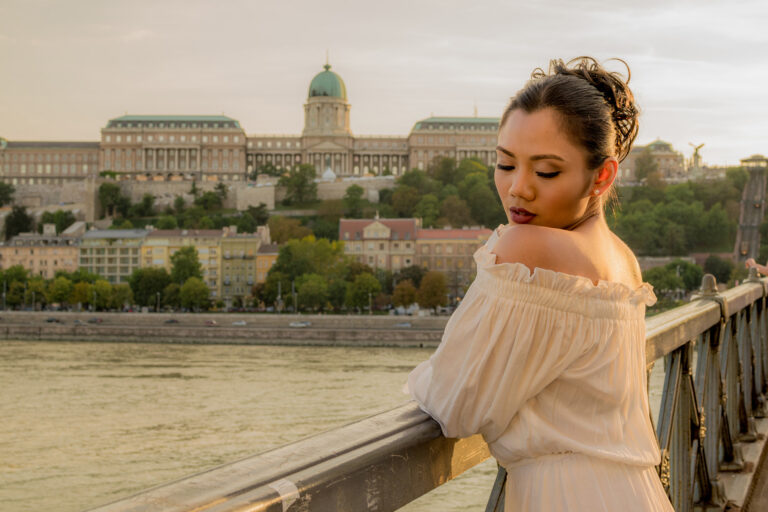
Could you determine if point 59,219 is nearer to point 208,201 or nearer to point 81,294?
point 208,201

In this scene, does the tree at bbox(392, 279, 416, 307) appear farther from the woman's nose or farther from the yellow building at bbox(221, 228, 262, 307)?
the woman's nose

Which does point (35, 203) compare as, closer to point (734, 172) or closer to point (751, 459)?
point (734, 172)

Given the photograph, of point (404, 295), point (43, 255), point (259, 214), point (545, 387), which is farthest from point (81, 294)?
point (545, 387)

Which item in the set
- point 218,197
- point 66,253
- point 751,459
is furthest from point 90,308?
point 751,459

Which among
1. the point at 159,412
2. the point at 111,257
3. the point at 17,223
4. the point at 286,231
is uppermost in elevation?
the point at 17,223

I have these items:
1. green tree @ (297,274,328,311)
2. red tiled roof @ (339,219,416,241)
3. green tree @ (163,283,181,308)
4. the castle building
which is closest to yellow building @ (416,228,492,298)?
red tiled roof @ (339,219,416,241)

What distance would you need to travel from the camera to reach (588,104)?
1.04 metres

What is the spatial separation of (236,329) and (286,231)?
657 inches

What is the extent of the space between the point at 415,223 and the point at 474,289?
40474mm

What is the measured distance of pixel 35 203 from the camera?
59375 millimetres

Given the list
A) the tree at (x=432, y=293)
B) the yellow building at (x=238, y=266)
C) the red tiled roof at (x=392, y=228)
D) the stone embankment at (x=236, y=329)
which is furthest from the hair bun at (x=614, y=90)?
the red tiled roof at (x=392, y=228)

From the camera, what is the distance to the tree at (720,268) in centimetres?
3834

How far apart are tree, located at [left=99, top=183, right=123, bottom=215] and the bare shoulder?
180ft

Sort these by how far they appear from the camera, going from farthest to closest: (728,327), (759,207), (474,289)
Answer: (759,207) < (728,327) < (474,289)
